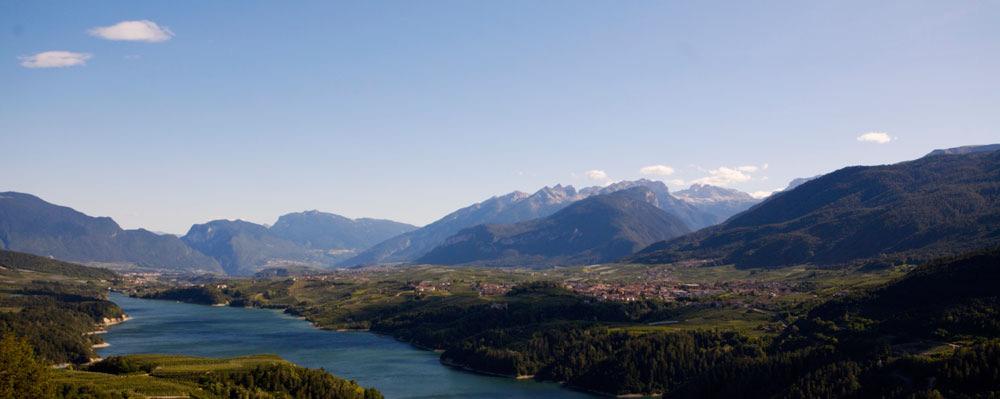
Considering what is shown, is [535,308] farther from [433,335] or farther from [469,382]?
[469,382]

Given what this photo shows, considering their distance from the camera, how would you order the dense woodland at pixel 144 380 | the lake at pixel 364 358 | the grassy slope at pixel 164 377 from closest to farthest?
the dense woodland at pixel 144 380
the grassy slope at pixel 164 377
the lake at pixel 364 358

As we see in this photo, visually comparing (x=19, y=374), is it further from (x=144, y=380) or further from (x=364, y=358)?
(x=364, y=358)

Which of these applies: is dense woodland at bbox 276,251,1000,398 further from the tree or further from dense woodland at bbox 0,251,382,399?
the tree

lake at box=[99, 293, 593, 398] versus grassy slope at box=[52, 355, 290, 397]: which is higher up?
grassy slope at box=[52, 355, 290, 397]

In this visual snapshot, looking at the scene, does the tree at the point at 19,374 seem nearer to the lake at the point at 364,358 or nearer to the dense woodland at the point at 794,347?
the lake at the point at 364,358

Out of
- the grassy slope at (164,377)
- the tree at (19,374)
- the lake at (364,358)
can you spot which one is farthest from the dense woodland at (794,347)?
the tree at (19,374)

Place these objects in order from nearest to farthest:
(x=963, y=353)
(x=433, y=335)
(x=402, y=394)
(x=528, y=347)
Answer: (x=963, y=353) → (x=402, y=394) → (x=528, y=347) → (x=433, y=335)

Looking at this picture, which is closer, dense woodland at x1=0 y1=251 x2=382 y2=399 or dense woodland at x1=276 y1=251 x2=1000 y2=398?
dense woodland at x1=0 y1=251 x2=382 y2=399

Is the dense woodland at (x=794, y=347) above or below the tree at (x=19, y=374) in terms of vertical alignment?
below

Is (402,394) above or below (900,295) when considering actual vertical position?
below

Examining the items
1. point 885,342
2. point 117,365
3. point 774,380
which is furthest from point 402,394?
point 885,342

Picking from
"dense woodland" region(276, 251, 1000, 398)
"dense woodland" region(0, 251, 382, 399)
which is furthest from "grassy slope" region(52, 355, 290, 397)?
"dense woodland" region(276, 251, 1000, 398)
